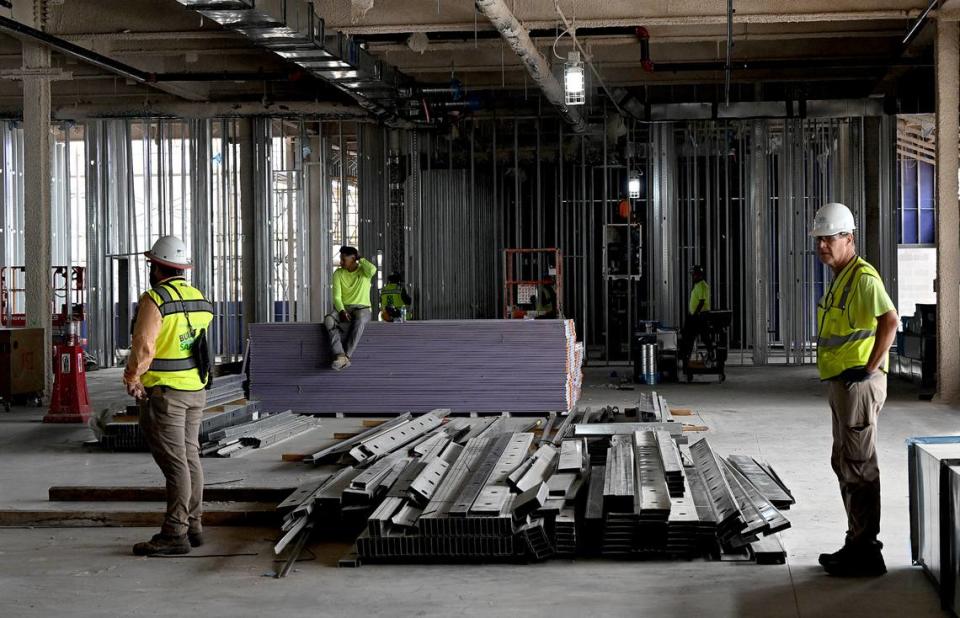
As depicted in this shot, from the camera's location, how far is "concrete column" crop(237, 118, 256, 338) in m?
20.2

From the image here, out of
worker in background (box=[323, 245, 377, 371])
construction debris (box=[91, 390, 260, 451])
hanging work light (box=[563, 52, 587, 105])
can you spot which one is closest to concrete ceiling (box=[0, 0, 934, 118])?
hanging work light (box=[563, 52, 587, 105])

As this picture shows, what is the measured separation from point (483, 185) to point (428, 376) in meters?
9.89

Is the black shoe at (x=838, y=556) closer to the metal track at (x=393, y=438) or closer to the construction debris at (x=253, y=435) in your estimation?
the metal track at (x=393, y=438)

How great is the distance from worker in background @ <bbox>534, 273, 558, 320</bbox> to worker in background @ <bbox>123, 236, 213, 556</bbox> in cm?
1250

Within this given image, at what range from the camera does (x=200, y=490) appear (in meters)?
6.95

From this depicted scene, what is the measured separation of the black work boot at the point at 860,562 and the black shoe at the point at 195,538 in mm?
3828

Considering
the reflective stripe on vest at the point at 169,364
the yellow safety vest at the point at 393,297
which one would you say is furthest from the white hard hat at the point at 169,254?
the yellow safety vest at the point at 393,297

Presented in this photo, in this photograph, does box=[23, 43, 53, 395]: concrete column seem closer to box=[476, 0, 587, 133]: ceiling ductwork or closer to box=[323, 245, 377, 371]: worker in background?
box=[323, 245, 377, 371]: worker in background

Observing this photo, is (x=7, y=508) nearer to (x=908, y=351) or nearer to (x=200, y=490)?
(x=200, y=490)

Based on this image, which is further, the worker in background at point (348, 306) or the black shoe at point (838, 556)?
the worker in background at point (348, 306)

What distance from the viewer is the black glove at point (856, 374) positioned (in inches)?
228

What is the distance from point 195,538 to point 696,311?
1189cm

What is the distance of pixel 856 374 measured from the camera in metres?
5.80

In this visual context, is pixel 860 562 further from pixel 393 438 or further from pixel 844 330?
pixel 393 438
